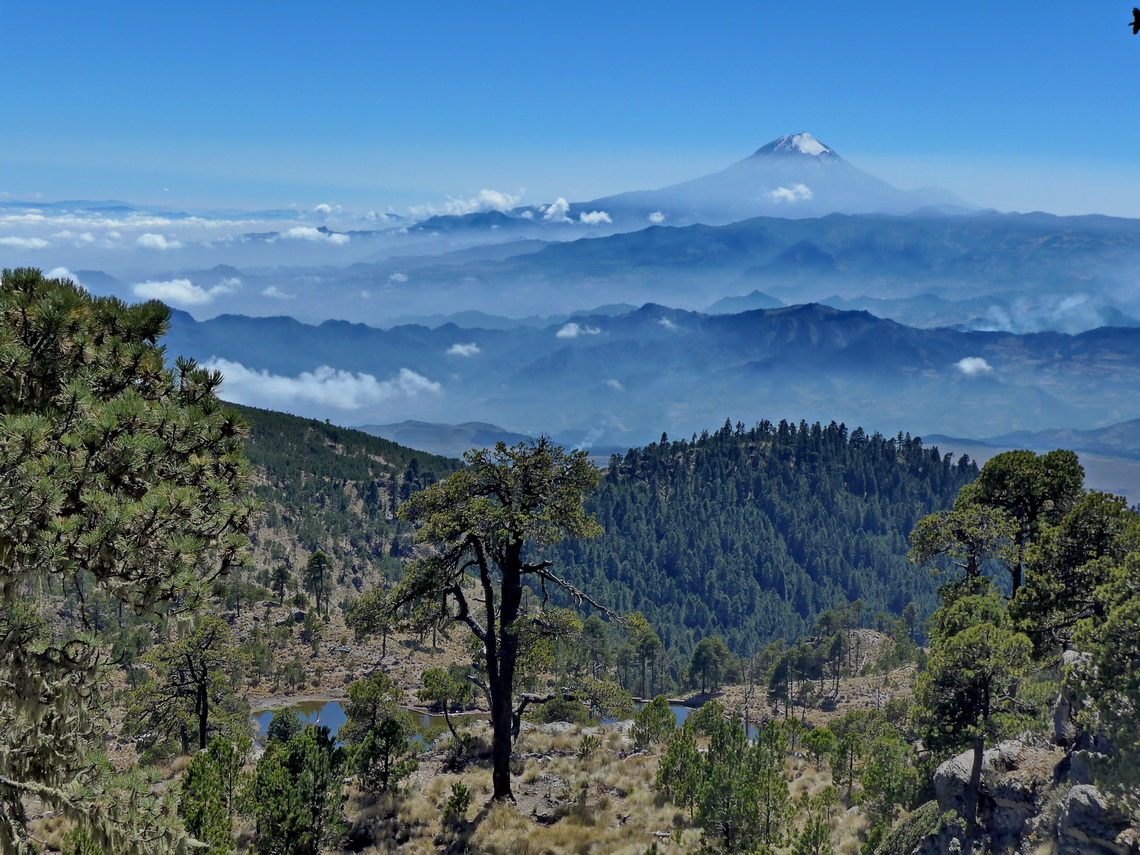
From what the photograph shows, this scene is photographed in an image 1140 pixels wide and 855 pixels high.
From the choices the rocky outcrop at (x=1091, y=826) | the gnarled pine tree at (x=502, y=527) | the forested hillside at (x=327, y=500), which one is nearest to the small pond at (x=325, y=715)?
the forested hillside at (x=327, y=500)

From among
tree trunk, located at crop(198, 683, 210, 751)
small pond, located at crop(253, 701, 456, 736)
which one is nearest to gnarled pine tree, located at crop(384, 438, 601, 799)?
tree trunk, located at crop(198, 683, 210, 751)

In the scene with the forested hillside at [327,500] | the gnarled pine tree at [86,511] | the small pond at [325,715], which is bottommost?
the small pond at [325,715]

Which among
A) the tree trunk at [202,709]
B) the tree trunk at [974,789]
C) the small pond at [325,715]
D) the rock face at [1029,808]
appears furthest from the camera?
the small pond at [325,715]

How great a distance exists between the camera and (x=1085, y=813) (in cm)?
1739

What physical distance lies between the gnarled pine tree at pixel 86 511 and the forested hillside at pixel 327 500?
11203 cm

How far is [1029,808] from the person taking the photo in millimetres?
20453

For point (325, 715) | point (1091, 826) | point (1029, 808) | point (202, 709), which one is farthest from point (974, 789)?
point (325, 715)

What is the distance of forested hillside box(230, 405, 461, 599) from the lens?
138m

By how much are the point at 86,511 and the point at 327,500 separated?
6215 inches

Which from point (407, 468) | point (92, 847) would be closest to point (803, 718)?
point (92, 847)

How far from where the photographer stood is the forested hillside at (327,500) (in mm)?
137625

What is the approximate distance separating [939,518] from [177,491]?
26.2 m

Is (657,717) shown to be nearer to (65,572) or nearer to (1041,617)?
(1041,617)

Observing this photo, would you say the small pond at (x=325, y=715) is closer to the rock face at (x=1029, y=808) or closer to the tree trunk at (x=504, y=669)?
the tree trunk at (x=504, y=669)
